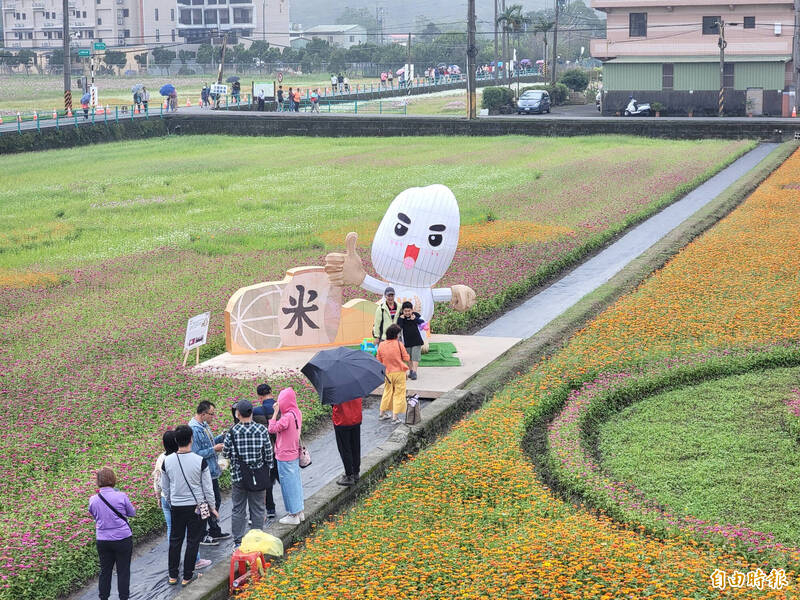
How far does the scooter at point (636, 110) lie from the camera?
65.9 meters

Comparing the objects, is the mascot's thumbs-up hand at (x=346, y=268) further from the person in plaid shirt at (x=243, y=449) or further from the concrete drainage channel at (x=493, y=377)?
the person in plaid shirt at (x=243, y=449)

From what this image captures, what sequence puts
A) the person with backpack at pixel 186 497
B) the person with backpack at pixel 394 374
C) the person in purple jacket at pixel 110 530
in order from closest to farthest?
the person in purple jacket at pixel 110 530 → the person with backpack at pixel 186 497 → the person with backpack at pixel 394 374

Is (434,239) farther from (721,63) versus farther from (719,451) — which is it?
(721,63)

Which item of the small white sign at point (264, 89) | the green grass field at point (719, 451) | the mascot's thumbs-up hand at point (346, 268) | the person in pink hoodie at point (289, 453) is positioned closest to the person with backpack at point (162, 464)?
the person in pink hoodie at point (289, 453)

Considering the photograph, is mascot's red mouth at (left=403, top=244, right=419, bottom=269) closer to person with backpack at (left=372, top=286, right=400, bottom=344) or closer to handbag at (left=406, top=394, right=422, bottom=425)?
person with backpack at (left=372, top=286, right=400, bottom=344)

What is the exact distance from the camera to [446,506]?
12.3m

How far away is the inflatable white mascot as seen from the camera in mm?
18750

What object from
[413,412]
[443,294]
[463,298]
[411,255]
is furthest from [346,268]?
[413,412]

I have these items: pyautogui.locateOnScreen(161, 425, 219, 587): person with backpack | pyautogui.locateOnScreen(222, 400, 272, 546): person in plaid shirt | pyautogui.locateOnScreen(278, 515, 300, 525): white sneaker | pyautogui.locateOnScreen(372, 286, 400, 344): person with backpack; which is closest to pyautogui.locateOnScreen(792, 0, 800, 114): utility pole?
pyautogui.locateOnScreen(372, 286, 400, 344): person with backpack

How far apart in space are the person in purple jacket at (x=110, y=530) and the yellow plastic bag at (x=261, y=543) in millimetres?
1108

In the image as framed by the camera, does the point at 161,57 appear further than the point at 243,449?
Yes

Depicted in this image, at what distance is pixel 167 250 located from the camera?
29.5 meters

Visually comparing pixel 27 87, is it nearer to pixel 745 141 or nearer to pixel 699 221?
pixel 745 141

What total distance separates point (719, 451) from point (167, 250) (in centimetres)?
1859
